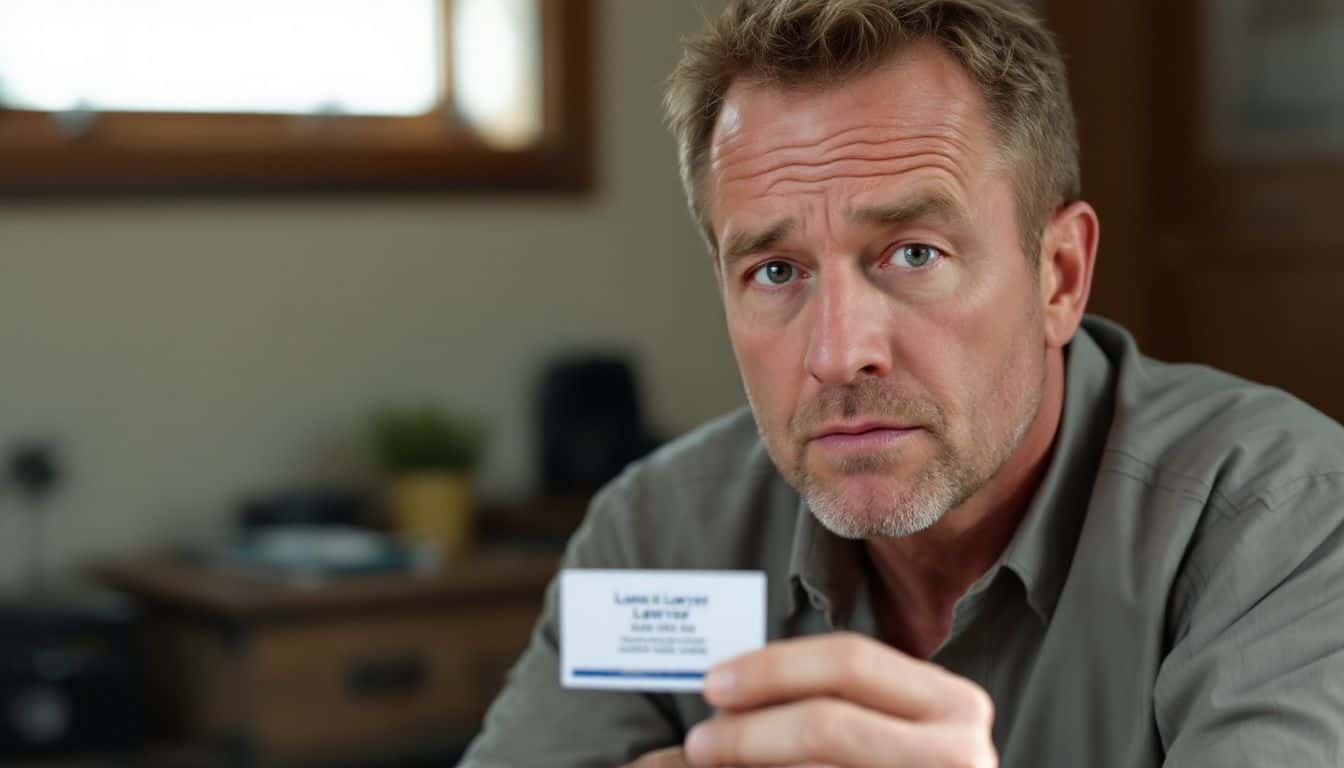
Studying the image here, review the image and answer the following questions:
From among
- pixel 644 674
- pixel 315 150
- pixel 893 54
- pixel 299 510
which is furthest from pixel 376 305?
pixel 644 674

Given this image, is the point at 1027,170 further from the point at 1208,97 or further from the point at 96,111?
the point at 1208,97

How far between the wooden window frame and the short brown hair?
209 centimetres

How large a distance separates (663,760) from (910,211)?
1.41ft

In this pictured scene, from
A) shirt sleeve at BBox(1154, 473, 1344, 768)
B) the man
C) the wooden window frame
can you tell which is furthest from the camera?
the wooden window frame

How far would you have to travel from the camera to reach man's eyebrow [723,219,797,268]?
1398mm

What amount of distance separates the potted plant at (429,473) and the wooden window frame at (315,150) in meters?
0.49

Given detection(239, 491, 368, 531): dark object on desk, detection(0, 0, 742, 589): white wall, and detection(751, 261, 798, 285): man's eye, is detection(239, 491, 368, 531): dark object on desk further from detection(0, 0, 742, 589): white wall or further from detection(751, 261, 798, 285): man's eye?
detection(751, 261, 798, 285): man's eye

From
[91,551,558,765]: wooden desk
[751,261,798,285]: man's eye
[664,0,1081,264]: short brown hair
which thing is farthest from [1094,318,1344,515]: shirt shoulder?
[91,551,558,765]: wooden desk

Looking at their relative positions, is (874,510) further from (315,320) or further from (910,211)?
(315,320)

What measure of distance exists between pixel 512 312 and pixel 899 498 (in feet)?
8.51

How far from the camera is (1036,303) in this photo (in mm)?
1497

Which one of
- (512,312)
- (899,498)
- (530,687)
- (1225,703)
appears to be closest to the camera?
(1225,703)

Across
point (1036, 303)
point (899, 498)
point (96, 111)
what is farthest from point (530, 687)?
point (96, 111)

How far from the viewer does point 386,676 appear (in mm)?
3129
